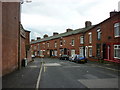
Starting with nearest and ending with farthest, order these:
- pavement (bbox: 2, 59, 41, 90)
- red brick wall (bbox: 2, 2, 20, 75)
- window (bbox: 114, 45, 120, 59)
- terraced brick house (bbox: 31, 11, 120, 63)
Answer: pavement (bbox: 2, 59, 41, 90) → red brick wall (bbox: 2, 2, 20, 75) → window (bbox: 114, 45, 120, 59) → terraced brick house (bbox: 31, 11, 120, 63)

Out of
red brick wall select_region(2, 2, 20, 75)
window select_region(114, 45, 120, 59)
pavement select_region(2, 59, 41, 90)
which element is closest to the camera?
pavement select_region(2, 59, 41, 90)

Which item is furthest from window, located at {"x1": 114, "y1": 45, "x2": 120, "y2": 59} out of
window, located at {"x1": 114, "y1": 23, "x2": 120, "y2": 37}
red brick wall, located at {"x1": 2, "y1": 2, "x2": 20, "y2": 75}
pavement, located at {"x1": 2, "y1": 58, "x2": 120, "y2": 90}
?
red brick wall, located at {"x1": 2, "y1": 2, "x2": 20, "y2": 75}

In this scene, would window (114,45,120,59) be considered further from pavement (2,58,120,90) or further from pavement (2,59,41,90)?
pavement (2,59,41,90)

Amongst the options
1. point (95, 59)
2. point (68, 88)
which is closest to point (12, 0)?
point (68, 88)

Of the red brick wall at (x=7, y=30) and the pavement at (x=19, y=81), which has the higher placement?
the red brick wall at (x=7, y=30)

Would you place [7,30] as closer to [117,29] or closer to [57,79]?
[57,79]

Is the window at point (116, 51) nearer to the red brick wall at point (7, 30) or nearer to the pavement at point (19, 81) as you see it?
the pavement at point (19, 81)

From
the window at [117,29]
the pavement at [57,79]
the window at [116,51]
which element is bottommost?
the pavement at [57,79]

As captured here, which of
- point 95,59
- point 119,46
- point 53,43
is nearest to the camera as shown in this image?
point 119,46

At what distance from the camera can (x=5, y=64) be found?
40.9 feet

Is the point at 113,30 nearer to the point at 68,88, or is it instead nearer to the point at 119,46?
the point at 119,46

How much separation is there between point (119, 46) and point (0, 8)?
53.9 ft

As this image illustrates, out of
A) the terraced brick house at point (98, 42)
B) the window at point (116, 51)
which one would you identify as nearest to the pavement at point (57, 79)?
the window at point (116, 51)

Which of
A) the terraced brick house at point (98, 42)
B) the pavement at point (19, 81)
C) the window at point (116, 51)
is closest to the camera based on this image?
the pavement at point (19, 81)
